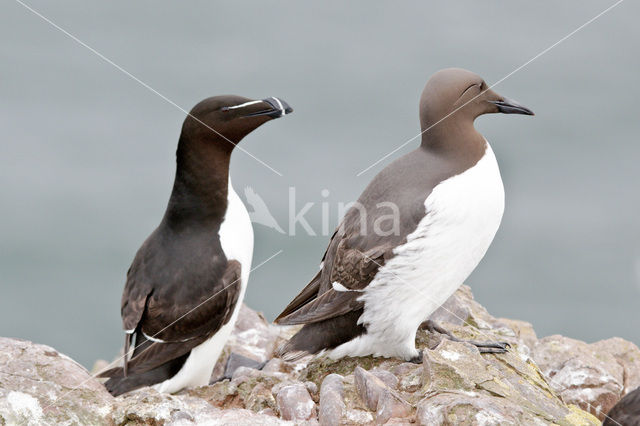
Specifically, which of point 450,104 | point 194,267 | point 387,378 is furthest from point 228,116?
point 387,378

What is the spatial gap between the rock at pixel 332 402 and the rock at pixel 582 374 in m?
2.35

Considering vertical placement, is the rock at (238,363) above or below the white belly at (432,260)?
below

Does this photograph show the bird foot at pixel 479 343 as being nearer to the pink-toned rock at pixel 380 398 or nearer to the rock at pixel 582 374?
the rock at pixel 582 374

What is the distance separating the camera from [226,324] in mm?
7004

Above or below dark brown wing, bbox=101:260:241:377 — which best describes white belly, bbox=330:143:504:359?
above

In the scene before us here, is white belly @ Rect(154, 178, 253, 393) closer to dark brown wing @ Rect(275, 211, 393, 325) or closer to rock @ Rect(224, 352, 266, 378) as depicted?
rock @ Rect(224, 352, 266, 378)

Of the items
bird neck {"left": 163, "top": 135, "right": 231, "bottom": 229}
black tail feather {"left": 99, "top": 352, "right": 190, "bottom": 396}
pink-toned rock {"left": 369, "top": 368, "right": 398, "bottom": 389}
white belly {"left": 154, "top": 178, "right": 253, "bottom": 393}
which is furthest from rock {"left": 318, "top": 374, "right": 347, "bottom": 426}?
bird neck {"left": 163, "top": 135, "right": 231, "bottom": 229}

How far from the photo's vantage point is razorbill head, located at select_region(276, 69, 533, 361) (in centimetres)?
605

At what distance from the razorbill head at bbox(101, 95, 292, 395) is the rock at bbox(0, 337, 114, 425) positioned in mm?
1057

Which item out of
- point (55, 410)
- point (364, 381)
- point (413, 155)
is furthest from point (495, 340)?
point (55, 410)

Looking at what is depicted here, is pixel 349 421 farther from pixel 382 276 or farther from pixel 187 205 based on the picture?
pixel 187 205

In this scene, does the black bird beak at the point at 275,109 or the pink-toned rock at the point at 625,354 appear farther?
the pink-toned rock at the point at 625,354

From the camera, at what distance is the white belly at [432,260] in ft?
19.7

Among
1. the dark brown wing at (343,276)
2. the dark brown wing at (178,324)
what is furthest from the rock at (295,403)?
the dark brown wing at (178,324)
